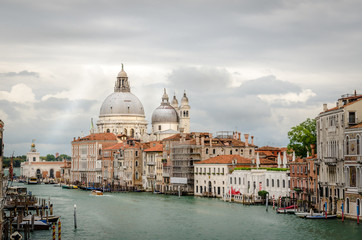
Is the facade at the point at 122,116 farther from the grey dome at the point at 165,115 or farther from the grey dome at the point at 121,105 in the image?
the grey dome at the point at 165,115

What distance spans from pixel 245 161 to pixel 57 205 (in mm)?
18420

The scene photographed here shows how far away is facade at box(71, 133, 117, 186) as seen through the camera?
112 metres

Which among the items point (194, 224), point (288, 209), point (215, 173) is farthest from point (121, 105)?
point (194, 224)

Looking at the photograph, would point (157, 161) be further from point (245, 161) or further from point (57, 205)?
point (57, 205)

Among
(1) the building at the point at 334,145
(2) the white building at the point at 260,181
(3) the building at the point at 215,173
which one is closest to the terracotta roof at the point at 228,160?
(3) the building at the point at 215,173

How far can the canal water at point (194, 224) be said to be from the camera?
39000 millimetres

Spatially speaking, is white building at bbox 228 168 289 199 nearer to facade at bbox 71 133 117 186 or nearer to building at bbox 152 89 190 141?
facade at bbox 71 133 117 186

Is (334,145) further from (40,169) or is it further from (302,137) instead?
(40,169)

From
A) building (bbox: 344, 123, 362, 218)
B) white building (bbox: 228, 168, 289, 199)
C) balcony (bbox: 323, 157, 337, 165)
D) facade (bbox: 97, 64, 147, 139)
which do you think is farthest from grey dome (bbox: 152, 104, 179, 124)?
building (bbox: 344, 123, 362, 218)

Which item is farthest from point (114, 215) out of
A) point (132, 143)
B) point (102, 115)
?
point (102, 115)

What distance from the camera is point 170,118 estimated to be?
12325 cm

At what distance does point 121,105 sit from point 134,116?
3055mm

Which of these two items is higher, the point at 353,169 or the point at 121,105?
the point at 121,105

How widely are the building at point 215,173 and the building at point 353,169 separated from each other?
25.4 metres
